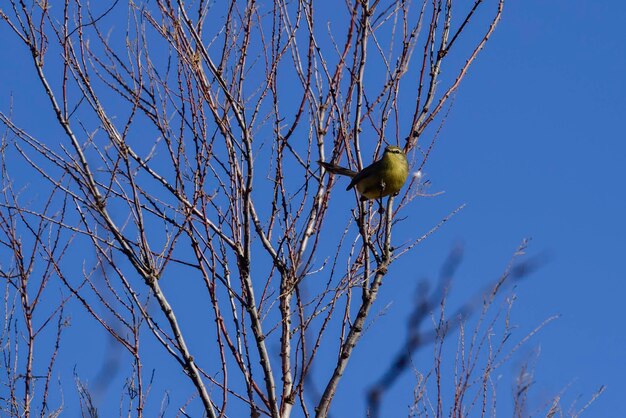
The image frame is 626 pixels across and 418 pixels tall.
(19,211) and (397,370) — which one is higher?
(19,211)

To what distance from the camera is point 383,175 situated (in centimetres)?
513

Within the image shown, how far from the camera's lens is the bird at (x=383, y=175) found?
4.67m

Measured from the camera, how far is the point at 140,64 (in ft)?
12.7

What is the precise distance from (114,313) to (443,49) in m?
1.89

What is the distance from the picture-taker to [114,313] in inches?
141

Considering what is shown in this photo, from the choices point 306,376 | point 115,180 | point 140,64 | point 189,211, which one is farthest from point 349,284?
point 140,64

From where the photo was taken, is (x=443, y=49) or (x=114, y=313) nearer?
(x=114, y=313)

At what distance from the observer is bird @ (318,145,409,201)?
4.67 metres

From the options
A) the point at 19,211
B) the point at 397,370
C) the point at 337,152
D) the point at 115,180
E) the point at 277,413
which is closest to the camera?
the point at 397,370

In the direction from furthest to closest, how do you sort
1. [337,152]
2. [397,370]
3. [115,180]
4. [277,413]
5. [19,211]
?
[337,152] → [19,211] → [115,180] → [277,413] → [397,370]

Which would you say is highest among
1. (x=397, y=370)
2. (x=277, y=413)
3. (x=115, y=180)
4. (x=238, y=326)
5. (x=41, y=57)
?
(x=41, y=57)

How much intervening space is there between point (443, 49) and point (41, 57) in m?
1.78

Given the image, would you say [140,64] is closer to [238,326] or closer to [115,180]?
[115,180]

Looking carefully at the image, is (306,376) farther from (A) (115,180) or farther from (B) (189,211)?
(A) (115,180)
